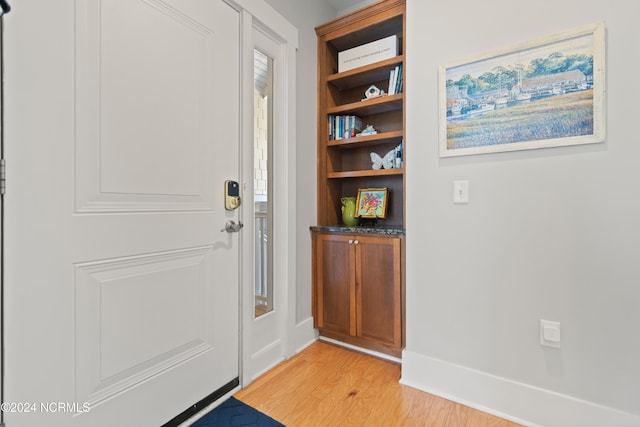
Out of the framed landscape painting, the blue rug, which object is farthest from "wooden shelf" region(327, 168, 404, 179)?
the blue rug

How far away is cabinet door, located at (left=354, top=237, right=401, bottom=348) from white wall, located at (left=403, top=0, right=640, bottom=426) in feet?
0.48

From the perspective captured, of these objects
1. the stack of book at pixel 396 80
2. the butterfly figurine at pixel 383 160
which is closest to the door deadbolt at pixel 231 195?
the butterfly figurine at pixel 383 160

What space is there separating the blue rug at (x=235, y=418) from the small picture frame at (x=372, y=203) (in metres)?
1.41

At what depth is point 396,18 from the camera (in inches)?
78.5

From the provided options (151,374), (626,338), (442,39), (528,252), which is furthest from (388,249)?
(151,374)

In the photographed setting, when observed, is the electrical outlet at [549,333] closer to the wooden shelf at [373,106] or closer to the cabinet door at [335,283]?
the cabinet door at [335,283]

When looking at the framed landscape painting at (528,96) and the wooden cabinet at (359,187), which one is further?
the wooden cabinet at (359,187)

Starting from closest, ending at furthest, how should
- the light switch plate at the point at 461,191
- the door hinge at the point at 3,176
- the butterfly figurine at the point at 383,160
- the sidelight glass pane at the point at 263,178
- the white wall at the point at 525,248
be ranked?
the door hinge at the point at 3,176
the white wall at the point at 525,248
the light switch plate at the point at 461,191
the sidelight glass pane at the point at 263,178
the butterfly figurine at the point at 383,160

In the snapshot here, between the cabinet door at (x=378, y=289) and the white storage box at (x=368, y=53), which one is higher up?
the white storage box at (x=368, y=53)

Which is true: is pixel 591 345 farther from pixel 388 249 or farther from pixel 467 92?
pixel 467 92

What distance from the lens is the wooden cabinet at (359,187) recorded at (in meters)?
1.95

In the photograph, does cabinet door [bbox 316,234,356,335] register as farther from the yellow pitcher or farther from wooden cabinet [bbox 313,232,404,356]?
the yellow pitcher

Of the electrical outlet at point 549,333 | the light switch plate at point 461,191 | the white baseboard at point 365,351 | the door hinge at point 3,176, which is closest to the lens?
the door hinge at point 3,176

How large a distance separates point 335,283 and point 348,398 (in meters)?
0.74
